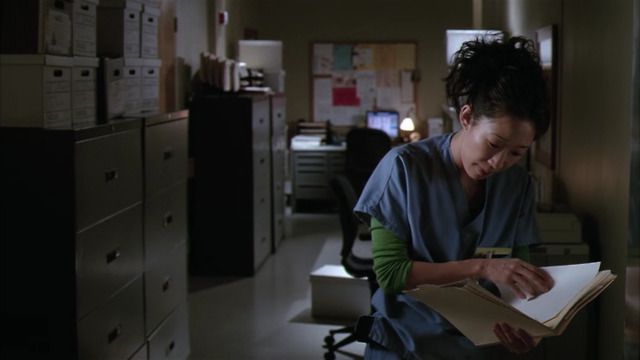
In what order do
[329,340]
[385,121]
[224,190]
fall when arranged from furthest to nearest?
1. [385,121]
2. [224,190]
3. [329,340]

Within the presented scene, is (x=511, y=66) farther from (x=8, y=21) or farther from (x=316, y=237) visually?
(x=316, y=237)

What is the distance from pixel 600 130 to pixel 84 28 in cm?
201

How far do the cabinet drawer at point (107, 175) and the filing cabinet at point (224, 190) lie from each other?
9.21 ft

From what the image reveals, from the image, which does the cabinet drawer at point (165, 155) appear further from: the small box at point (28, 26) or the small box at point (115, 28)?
the small box at point (28, 26)

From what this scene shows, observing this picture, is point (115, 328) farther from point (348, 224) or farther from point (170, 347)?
point (348, 224)

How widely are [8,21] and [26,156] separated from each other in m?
0.43

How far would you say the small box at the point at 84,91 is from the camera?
9.27 feet

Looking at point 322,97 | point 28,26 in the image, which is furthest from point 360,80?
point 28,26

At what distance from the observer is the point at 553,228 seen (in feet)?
11.5

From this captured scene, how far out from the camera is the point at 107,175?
284 centimetres

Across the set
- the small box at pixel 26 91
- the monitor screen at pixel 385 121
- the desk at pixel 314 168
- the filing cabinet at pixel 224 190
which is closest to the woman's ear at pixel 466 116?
the small box at pixel 26 91

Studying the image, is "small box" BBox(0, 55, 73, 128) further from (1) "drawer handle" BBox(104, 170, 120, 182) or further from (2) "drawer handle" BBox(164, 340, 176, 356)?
(2) "drawer handle" BBox(164, 340, 176, 356)

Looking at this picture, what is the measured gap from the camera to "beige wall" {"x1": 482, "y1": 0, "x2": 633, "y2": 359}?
3066mm

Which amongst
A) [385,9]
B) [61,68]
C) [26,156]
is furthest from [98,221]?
[385,9]
